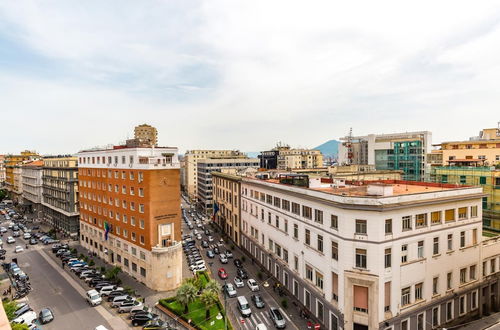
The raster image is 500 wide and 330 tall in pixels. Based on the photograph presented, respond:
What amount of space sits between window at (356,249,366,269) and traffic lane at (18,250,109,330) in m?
37.0

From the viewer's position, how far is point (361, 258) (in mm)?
35938

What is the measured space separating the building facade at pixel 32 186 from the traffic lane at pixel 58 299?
49527mm

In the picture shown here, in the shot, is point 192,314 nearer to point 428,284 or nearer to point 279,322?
point 279,322

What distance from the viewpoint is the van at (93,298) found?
50969 mm

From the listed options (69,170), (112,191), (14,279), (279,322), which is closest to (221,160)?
(69,170)

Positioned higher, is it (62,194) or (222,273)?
(62,194)

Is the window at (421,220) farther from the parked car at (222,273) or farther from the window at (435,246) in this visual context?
the parked car at (222,273)

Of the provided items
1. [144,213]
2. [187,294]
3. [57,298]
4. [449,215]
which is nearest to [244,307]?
[187,294]

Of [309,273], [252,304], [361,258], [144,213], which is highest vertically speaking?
[144,213]

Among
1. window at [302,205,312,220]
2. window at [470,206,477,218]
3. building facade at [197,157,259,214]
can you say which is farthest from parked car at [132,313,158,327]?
building facade at [197,157,259,214]

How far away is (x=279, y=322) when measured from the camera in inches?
1709

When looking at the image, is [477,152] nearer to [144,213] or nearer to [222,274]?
[222,274]

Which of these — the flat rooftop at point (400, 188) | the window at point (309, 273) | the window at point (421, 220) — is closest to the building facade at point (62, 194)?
the window at point (309, 273)

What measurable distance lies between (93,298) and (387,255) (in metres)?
46.6
